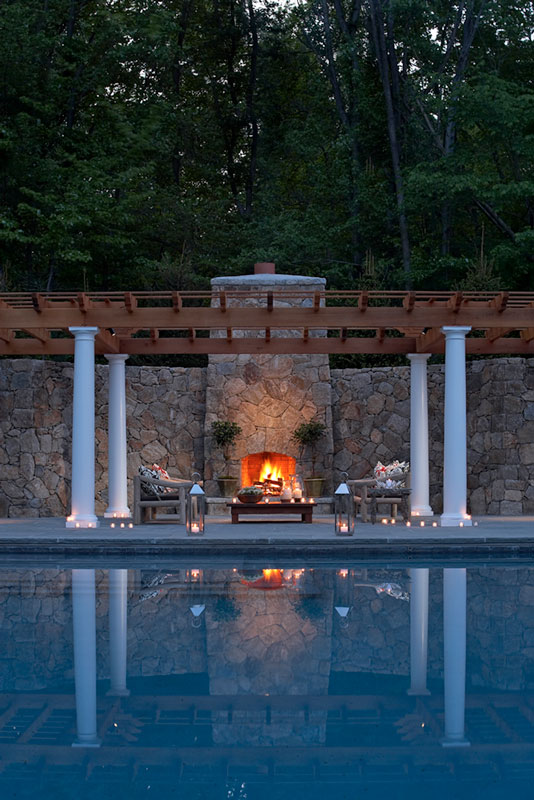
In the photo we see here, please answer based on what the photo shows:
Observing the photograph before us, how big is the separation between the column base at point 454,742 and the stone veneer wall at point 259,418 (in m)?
11.8

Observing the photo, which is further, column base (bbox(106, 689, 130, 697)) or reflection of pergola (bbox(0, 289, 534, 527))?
reflection of pergola (bbox(0, 289, 534, 527))

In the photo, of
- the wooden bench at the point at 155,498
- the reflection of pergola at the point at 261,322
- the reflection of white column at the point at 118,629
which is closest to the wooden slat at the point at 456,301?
the reflection of pergola at the point at 261,322

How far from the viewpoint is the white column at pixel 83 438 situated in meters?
13.2

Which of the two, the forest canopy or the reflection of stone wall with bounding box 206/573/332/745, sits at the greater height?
the forest canopy

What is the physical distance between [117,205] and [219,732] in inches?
720

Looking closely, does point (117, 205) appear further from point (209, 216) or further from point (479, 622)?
point (479, 622)

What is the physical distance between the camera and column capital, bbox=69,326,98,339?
43.8 ft

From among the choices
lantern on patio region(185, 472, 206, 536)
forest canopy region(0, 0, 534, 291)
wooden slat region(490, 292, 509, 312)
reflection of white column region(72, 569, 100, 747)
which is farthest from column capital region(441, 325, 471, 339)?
reflection of white column region(72, 569, 100, 747)

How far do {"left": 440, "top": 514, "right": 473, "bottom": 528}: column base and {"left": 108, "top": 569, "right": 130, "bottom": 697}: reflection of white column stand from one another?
482 centimetres

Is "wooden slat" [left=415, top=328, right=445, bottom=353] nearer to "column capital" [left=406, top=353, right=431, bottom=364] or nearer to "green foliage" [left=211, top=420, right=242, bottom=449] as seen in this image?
"column capital" [left=406, top=353, right=431, bottom=364]

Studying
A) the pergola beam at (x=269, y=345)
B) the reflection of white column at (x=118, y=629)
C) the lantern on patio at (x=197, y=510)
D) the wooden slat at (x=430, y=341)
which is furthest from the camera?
the pergola beam at (x=269, y=345)

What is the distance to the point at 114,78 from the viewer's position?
2459 cm

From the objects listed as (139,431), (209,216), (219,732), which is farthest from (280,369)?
(219,732)

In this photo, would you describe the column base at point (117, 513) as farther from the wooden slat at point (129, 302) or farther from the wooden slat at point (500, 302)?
the wooden slat at point (500, 302)
